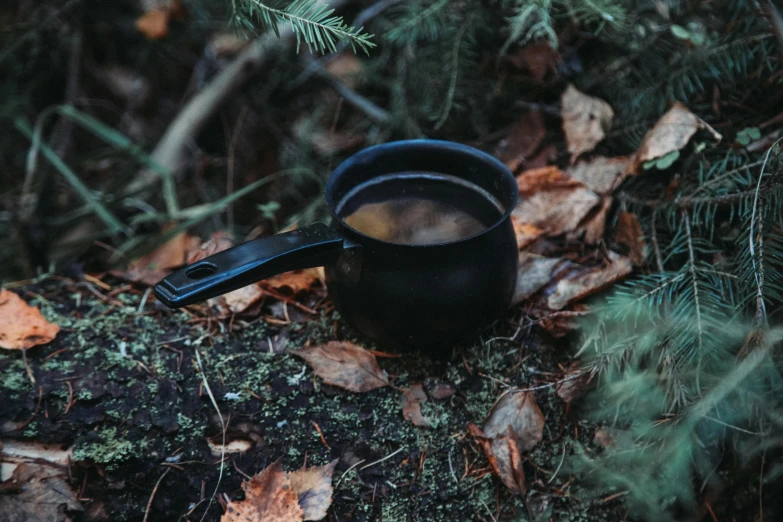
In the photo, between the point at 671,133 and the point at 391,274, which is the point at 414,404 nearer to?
the point at 391,274

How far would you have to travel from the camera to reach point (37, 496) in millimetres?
1176

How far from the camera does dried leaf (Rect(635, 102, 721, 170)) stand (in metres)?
1.53

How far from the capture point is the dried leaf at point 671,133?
5.01 feet

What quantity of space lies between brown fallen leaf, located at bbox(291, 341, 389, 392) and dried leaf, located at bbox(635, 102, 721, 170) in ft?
2.83

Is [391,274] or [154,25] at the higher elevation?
[154,25]

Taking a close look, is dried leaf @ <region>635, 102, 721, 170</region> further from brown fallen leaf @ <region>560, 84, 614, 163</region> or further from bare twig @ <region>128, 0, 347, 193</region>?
bare twig @ <region>128, 0, 347, 193</region>

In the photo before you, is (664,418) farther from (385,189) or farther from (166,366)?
(166,366)

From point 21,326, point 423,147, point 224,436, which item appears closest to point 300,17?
point 423,147

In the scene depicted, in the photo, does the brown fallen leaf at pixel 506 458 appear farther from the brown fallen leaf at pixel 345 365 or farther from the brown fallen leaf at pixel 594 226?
the brown fallen leaf at pixel 594 226

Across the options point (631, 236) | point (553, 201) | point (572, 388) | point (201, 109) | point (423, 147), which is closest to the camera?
point (572, 388)

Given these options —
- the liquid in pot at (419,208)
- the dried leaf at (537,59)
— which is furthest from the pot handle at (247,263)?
the dried leaf at (537,59)

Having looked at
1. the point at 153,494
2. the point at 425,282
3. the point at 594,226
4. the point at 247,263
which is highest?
the point at 247,263

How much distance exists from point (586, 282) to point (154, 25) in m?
1.82

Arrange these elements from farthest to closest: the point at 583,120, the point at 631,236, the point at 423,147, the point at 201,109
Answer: the point at 201,109 < the point at 583,120 < the point at 631,236 < the point at 423,147
